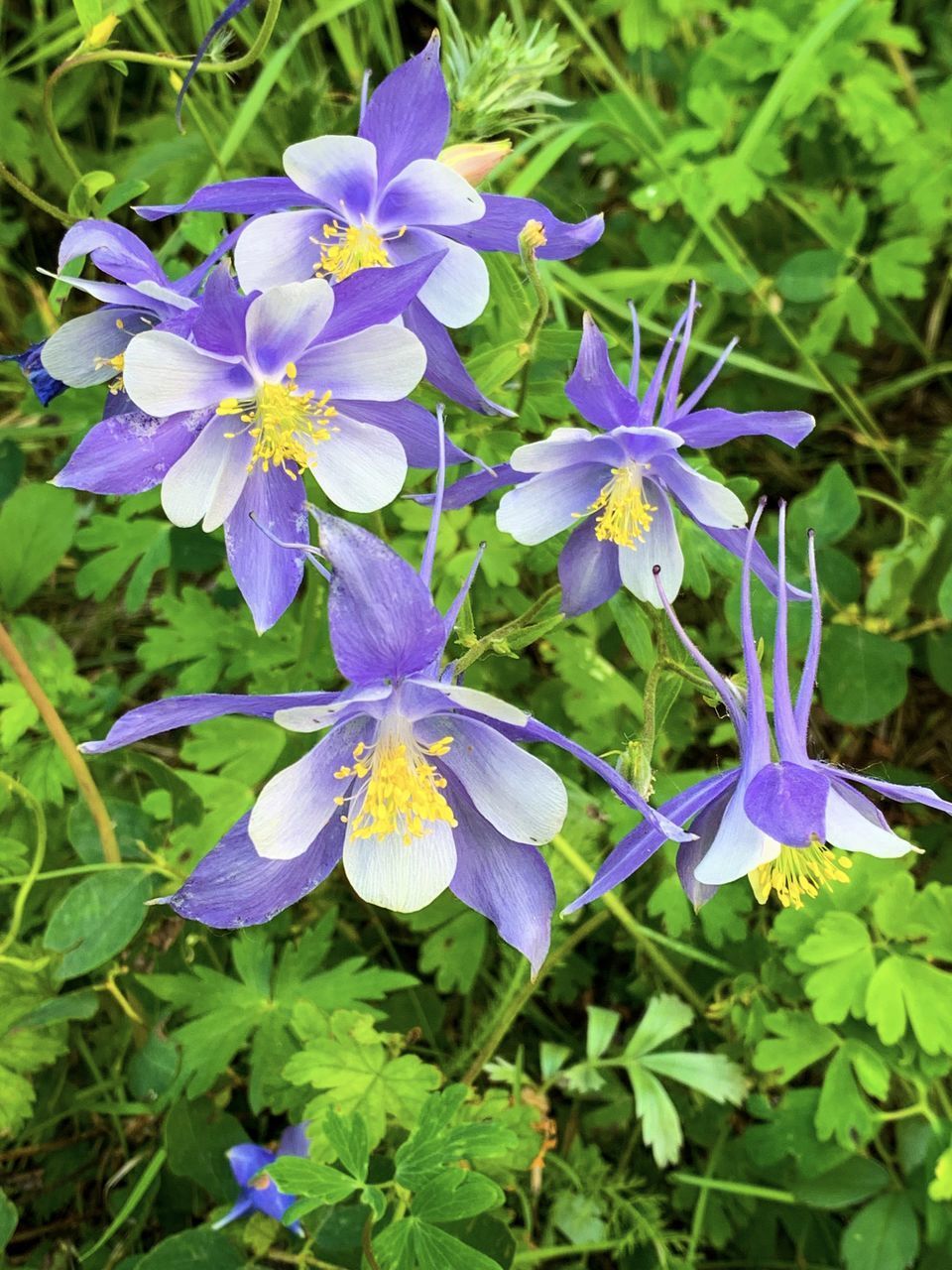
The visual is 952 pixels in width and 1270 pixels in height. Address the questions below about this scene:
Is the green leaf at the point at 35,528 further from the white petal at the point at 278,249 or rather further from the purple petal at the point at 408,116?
the purple petal at the point at 408,116

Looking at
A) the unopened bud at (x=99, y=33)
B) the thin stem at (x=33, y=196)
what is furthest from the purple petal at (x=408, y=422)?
the unopened bud at (x=99, y=33)

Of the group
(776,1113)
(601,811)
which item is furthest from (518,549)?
(776,1113)

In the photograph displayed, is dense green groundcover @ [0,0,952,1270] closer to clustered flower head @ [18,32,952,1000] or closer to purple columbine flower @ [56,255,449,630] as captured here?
clustered flower head @ [18,32,952,1000]

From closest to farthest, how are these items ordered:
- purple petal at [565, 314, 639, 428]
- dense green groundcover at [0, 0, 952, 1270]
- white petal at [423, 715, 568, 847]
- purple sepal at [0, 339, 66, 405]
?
white petal at [423, 715, 568, 847], purple petal at [565, 314, 639, 428], purple sepal at [0, 339, 66, 405], dense green groundcover at [0, 0, 952, 1270]

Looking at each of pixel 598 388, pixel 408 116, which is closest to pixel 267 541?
pixel 598 388

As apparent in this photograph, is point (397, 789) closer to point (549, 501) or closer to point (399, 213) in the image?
point (549, 501)

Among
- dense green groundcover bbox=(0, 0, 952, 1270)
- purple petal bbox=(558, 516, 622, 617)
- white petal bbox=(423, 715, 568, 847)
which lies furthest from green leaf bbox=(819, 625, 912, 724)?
white petal bbox=(423, 715, 568, 847)
